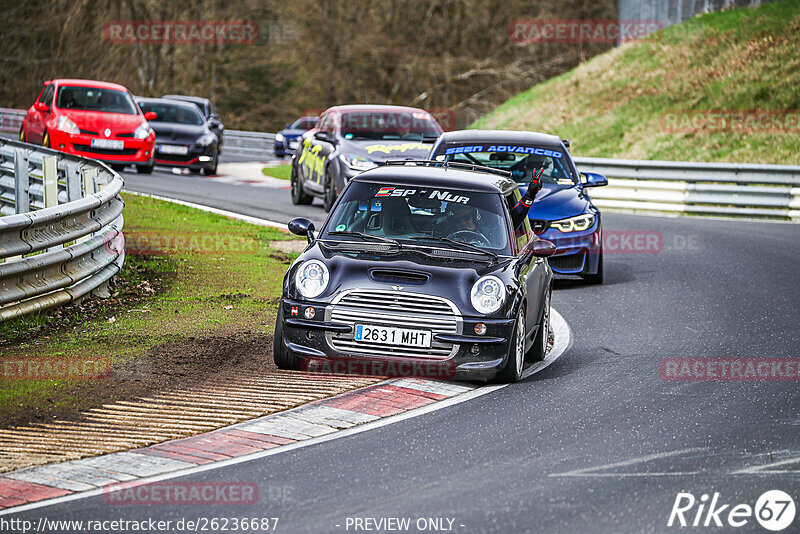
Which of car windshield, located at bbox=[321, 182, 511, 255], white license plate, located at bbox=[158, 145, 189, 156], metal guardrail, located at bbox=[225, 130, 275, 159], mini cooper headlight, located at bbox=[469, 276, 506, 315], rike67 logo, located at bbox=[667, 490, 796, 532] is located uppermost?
car windshield, located at bbox=[321, 182, 511, 255]

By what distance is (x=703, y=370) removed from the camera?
9.25 metres

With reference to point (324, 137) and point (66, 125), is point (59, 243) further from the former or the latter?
point (66, 125)

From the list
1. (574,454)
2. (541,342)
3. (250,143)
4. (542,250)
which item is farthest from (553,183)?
(250,143)

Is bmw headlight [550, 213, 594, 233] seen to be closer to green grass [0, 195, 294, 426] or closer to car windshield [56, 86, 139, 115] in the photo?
green grass [0, 195, 294, 426]

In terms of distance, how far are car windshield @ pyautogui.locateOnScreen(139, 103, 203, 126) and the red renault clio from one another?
2.23 m

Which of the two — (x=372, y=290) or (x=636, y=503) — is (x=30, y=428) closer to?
(x=372, y=290)

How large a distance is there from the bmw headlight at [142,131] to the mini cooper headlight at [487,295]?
17462 mm

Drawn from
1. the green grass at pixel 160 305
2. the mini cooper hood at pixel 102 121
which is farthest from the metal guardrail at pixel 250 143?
the green grass at pixel 160 305

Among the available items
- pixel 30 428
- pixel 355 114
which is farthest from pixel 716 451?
pixel 355 114

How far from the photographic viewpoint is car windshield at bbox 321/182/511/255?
923 centimetres

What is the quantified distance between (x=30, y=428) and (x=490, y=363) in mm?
3143

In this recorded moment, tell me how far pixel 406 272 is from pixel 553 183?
19.8 ft

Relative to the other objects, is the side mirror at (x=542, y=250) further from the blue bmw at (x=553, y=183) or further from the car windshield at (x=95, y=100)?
the car windshield at (x=95, y=100)

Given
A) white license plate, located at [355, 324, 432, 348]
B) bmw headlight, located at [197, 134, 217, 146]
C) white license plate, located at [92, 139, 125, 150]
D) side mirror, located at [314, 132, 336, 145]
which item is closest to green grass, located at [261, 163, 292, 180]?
bmw headlight, located at [197, 134, 217, 146]
